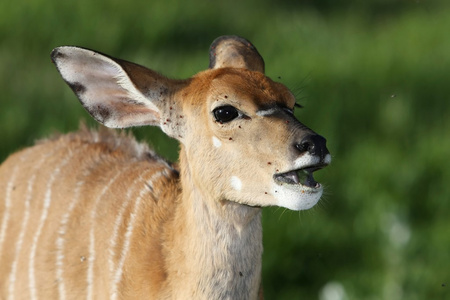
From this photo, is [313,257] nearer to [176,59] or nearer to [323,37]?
[176,59]

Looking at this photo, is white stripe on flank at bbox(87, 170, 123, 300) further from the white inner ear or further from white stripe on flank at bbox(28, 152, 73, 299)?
the white inner ear

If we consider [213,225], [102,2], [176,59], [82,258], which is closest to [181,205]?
[213,225]

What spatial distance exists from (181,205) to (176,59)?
402 centimetres

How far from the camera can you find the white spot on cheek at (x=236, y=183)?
362cm

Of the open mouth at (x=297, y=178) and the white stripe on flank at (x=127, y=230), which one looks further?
the white stripe on flank at (x=127, y=230)

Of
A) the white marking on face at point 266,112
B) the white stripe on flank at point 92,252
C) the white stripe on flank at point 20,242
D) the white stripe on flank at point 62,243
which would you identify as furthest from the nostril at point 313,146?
the white stripe on flank at point 20,242

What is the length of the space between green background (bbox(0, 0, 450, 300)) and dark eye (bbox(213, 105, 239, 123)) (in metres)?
1.46

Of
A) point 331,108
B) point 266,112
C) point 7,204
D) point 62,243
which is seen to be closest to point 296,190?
point 266,112

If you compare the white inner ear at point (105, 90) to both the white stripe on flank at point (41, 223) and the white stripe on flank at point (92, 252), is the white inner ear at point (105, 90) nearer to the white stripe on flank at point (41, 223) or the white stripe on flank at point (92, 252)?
the white stripe on flank at point (92, 252)

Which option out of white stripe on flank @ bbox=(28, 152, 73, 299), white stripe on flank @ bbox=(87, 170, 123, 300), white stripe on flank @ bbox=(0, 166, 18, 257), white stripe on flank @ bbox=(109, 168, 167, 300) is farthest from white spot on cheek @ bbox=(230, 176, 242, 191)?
white stripe on flank @ bbox=(0, 166, 18, 257)

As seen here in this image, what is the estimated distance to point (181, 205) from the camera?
3920 mm

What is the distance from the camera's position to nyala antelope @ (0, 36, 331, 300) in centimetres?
360

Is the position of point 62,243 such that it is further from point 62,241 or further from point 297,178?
point 297,178

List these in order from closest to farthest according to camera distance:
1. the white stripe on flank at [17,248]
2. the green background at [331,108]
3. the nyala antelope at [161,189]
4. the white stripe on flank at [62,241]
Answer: the nyala antelope at [161,189] → the white stripe on flank at [62,241] → the white stripe on flank at [17,248] → the green background at [331,108]
